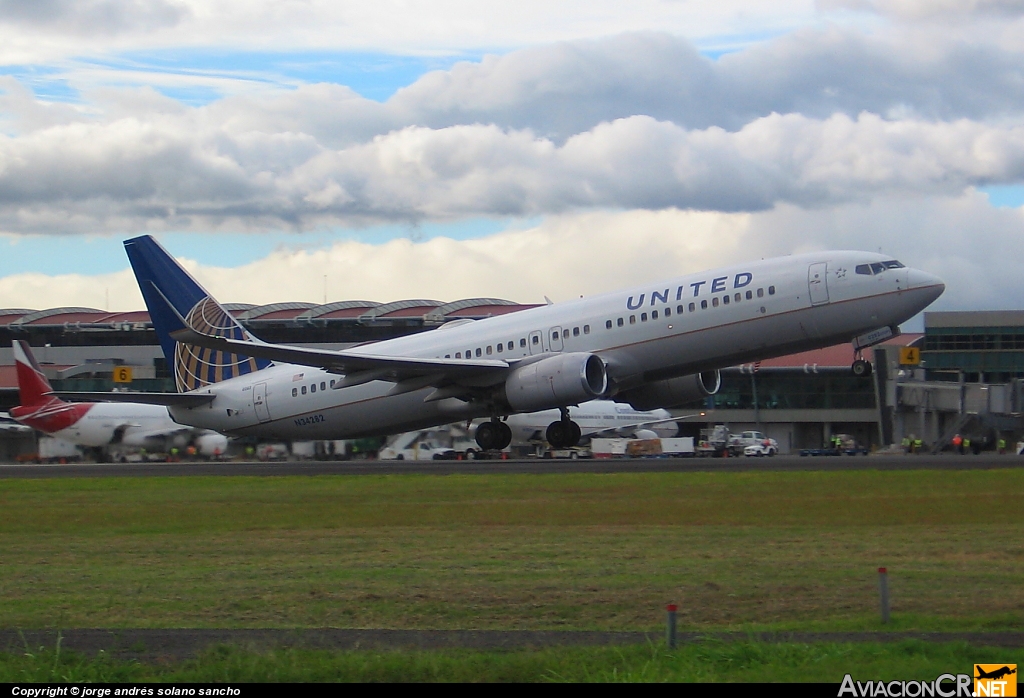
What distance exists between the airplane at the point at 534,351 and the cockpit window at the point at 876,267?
44mm

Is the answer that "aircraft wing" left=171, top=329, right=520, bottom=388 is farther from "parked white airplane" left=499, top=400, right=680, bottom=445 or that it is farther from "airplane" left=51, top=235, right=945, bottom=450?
"parked white airplane" left=499, top=400, right=680, bottom=445

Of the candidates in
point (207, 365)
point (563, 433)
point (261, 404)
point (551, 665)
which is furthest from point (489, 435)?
point (551, 665)

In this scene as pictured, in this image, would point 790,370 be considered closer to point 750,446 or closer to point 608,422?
point 750,446

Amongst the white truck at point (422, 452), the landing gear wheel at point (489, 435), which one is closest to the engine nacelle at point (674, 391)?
the landing gear wheel at point (489, 435)

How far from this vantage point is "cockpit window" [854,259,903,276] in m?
33.5

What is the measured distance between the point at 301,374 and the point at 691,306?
15.2m

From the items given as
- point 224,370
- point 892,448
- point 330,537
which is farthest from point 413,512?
point 892,448

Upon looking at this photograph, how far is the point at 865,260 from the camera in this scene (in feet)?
111

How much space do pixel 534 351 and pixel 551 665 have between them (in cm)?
2681

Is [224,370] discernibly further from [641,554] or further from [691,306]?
[641,554]

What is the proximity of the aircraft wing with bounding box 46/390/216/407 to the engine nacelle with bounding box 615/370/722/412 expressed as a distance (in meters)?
15.4

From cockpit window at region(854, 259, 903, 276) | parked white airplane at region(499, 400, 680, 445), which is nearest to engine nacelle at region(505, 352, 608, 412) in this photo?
cockpit window at region(854, 259, 903, 276)

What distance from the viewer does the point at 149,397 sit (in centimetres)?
4041

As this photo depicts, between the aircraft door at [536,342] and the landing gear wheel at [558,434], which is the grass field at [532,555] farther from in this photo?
the aircraft door at [536,342]
